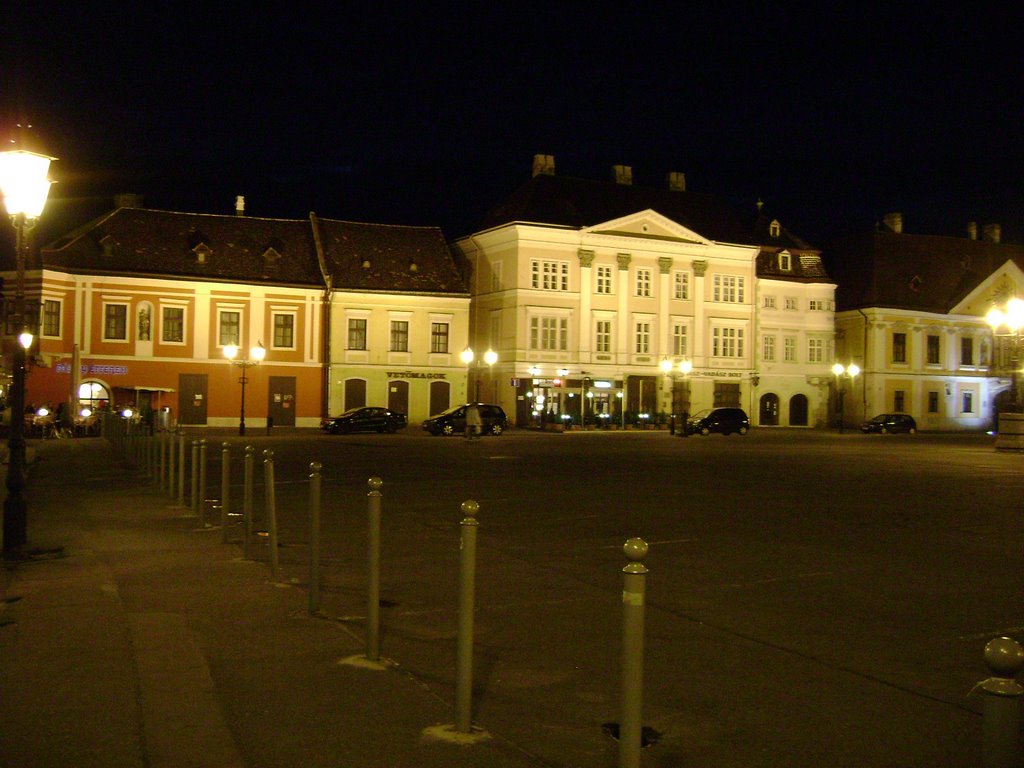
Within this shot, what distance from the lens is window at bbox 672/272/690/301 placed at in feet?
220

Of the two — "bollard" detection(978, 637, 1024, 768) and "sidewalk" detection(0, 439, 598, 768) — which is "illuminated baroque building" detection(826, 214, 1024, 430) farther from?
"bollard" detection(978, 637, 1024, 768)

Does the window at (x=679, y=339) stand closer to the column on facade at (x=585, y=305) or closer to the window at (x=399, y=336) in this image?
the column on facade at (x=585, y=305)

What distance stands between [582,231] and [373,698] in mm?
57760

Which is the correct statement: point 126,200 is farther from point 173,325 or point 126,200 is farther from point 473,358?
point 473,358

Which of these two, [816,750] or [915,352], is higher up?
[915,352]

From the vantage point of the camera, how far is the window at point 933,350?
78.3 m

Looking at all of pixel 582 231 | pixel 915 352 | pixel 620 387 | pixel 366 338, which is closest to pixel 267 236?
pixel 366 338

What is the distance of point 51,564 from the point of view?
11695 mm

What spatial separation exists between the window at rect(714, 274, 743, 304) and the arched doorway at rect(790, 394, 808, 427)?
8669 millimetres

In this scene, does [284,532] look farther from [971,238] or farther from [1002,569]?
[971,238]

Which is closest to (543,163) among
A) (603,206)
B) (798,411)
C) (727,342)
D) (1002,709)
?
(603,206)

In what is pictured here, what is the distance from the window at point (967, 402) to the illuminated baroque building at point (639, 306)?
521 inches

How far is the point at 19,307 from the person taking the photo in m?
12.2

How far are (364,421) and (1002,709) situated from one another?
5032cm
